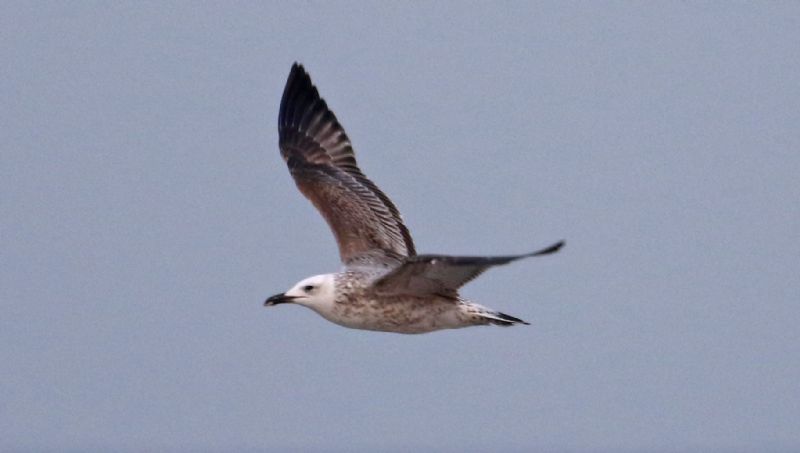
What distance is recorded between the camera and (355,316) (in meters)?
17.1

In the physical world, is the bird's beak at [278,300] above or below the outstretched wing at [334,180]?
below

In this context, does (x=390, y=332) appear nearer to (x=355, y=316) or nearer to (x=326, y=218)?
(x=355, y=316)

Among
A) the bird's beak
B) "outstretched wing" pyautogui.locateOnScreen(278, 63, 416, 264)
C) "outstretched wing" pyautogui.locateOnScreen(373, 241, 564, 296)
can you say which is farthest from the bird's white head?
"outstretched wing" pyautogui.locateOnScreen(278, 63, 416, 264)

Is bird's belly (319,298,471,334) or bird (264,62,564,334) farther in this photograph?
bird's belly (319,298,471,334)

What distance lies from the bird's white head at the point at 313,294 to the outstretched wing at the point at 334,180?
4.18 feet

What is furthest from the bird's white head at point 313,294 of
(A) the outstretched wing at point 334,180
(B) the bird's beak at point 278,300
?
(A) the outstretched wing at point 334,180

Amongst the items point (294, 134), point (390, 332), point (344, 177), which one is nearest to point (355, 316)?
point (390, 332)

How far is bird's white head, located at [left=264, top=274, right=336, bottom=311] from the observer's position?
674 inches

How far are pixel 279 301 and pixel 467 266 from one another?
3106 mm

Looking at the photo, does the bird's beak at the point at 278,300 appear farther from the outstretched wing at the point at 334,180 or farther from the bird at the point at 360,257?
the outstretched wing at the point at 334,180

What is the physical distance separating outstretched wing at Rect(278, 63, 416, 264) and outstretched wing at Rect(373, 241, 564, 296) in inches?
72.4

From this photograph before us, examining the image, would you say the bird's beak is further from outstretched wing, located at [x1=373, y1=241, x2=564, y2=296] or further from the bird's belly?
outstretched wing, located at [x1=373, y1=241, x2=564, y2=296]

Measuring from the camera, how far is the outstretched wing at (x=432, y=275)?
15.1m

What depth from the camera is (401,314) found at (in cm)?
1695
